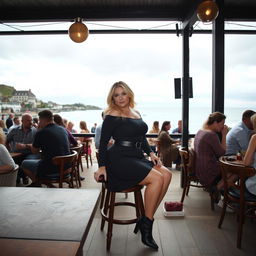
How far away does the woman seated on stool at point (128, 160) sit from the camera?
2.08m

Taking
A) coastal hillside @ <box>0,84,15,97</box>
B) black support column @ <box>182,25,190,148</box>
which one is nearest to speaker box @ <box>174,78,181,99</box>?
black support column @ <box>182,25,190,148</box>

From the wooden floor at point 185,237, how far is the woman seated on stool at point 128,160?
0.22 m

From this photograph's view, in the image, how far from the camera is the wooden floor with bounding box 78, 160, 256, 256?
2121 millimetres

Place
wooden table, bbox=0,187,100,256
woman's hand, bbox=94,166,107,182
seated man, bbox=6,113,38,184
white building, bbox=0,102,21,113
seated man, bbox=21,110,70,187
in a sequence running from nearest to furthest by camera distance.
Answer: wooden table, bbox=0,187,100,256 < woman's hand, bbox=94,166,107,182 < seated man, bbox=21,110,70,187 < seated man, bbox=6,113,38,184 < white building, bbox=0,102,21,113

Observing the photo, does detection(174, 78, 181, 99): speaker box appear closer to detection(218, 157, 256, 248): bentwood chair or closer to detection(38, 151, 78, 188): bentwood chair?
detection(218, 157, 256, 248): bentwood chair

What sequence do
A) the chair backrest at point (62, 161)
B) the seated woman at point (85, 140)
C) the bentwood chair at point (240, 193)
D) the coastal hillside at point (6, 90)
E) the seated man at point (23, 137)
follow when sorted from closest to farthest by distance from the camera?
the bentwood chair at point (240, 193)
the chair backrest at point (62, 161)
the seated man at point (23, 137)
the seated woman at point (85, 140)
the coastal hillside at point (6, 90)

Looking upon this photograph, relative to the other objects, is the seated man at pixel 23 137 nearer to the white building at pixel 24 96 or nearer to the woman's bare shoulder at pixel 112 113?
the woman's bare shoulder at pixel 112 113

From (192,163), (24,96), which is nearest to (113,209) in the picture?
(192,163)

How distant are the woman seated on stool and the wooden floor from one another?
0.22 meters

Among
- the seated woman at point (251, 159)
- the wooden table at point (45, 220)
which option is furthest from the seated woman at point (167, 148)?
the wooden table at point (45, 220)

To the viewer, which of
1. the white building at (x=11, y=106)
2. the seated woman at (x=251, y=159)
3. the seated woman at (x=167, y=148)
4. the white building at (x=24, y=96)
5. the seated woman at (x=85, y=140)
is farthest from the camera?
the white building at (x=11, y=106)

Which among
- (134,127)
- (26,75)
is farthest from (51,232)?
(26,75)

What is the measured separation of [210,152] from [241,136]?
0.50 metres

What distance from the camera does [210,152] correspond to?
10.1ft
